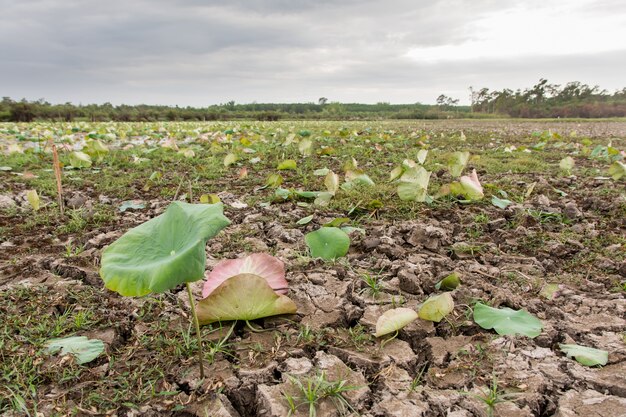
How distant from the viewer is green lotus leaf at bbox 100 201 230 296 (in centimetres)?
84

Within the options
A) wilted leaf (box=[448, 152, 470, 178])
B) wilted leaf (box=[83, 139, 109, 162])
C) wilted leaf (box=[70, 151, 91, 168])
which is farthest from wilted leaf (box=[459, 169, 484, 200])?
wilted leaf (box=[83, 139, 109, 162])

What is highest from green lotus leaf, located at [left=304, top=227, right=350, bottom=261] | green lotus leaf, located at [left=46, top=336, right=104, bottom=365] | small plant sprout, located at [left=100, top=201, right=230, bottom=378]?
small plant sprout, located at [left=100, top=201, right=230, bottom=378]

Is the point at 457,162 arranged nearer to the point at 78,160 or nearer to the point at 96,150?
the point at 78,160

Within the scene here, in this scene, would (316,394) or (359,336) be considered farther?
(359,336)

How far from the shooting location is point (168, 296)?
4.60ft

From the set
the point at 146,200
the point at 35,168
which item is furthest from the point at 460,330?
the point at 35,168

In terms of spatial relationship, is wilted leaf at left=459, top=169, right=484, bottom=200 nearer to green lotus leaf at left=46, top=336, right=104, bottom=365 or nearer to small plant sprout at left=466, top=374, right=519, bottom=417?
small plant sprout at left=466, top=374, right=519, bottom=417

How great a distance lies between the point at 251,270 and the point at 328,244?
1.38 feet

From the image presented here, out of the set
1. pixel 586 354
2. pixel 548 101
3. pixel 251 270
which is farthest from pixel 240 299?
pixel 548 101

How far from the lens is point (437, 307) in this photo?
124 centimetres

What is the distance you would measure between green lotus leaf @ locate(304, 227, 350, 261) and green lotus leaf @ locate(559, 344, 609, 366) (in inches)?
30.2

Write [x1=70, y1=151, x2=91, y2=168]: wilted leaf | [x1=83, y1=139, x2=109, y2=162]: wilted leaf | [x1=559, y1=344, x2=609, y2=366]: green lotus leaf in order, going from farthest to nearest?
[x1=83, y1=139, x2=109, y2=162]: wilted leaf, [x1=70, y1=151, x2=91, y2=168]: wilted leaf, [x1=559, y1=344, x2=609, y2=366]: green lotus leaf

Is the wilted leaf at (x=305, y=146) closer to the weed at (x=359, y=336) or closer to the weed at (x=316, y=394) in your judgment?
the weed at (x=359, y=336)

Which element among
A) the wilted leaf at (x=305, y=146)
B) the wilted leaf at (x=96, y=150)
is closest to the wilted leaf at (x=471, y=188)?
the wilted leaf at (x=305, y=146)
